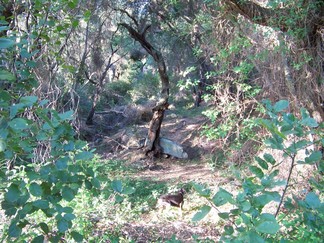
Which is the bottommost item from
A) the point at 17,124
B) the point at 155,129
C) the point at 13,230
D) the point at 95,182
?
the point at 155,129

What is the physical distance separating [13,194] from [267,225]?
2.52 feet

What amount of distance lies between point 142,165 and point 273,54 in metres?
4.99

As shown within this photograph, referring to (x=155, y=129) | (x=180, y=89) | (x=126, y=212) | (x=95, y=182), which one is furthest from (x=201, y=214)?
(x=155, y=129)

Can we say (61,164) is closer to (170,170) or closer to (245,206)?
(245,206)

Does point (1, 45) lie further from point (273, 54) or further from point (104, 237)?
point (273, 54)

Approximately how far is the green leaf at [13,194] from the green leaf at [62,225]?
0.16 metres

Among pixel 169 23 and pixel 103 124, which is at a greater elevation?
pixel 169 23

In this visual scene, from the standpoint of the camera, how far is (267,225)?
0.90 m

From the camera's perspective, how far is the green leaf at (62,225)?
1.14 metres

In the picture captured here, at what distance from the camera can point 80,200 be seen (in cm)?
431

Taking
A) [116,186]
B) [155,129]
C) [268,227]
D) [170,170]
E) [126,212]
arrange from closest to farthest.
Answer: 1. [268,227]
2. [116,186]
3. [126,212]
4. [170,170]
5. [155,129]

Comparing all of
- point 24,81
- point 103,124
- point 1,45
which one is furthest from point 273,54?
point 103,124

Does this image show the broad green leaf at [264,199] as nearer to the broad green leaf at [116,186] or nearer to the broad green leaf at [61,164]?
the broad green leaf at [116,186]

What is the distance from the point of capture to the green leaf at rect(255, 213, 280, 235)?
0.88 m
